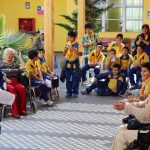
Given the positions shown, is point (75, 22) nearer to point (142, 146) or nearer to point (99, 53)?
point (99, 53)

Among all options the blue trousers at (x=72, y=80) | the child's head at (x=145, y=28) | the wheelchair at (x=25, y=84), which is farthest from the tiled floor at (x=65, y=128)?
the child's head at (x=145, y=28)

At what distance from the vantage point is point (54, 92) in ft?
30.3

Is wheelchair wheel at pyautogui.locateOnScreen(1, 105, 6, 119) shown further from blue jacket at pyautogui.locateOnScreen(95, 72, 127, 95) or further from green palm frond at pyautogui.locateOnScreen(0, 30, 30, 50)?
blue jacket at pyautogui.locateOnScreen(95, 72, 127, 95)

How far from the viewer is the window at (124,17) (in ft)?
61.1

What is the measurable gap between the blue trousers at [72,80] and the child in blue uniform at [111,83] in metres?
0.46

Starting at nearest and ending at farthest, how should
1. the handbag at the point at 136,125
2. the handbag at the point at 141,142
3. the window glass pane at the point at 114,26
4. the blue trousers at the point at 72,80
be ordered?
the handbag at the point at 141,142 → the handbag at the point at 136,125 → the blue trousers at the point at 72,80 → the window glass pane at the point at 114,26

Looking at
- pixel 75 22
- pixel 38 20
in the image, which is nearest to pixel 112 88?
pixel 75 22

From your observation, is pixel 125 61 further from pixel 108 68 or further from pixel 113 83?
pixel 113 83

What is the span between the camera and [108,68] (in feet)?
32.6

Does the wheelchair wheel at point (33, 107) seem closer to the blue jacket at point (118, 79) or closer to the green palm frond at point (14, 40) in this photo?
the green palm frond at point (14, 40)

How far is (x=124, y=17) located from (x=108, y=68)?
9155mm

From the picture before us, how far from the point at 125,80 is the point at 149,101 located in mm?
5326

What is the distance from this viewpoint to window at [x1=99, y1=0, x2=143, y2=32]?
61.1 feet

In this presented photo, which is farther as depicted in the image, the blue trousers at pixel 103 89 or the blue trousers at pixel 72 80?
the blue trousers at pixel 103 89
